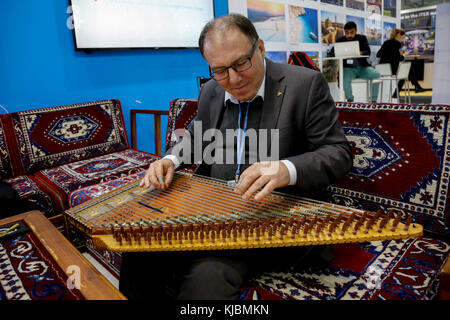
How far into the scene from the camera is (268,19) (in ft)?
17.0

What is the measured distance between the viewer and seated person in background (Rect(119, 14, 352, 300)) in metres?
1.15

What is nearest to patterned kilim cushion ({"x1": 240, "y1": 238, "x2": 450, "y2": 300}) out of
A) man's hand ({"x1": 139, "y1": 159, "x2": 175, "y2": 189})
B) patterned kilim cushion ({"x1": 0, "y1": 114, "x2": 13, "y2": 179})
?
man's hand ({"x1": 139, "y1": 159, "x2": 175, "y2": 189})

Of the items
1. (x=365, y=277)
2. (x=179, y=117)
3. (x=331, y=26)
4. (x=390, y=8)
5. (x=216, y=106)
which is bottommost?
(x=365, y=277)

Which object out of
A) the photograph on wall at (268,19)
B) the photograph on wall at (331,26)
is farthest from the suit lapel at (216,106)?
the photograph on wall at (331,26)

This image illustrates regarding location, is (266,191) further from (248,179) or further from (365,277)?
(365,277)

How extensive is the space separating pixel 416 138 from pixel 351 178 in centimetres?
42

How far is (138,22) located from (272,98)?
2727 millimetres

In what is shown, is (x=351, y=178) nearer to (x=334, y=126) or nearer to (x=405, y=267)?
(x=334, y=126)

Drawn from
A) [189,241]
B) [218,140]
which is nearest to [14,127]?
[218,140]

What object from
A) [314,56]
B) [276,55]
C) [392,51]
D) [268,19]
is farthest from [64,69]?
[392,51]

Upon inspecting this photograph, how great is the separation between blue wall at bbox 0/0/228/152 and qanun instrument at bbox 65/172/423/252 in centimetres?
235

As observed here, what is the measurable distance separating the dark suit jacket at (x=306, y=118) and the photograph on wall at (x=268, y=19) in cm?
370

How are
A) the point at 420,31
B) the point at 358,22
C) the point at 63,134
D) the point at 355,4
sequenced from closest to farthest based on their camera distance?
1. the point at 63,134
2. the point at 355,4
3. the point at 358,22
4. the point at 420,31

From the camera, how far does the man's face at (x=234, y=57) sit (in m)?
1.43
